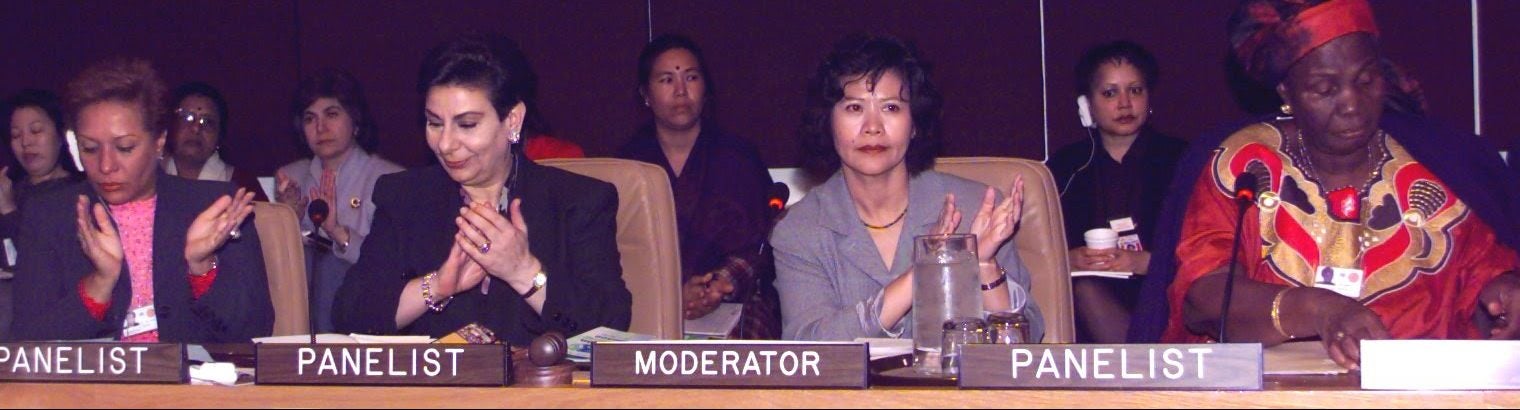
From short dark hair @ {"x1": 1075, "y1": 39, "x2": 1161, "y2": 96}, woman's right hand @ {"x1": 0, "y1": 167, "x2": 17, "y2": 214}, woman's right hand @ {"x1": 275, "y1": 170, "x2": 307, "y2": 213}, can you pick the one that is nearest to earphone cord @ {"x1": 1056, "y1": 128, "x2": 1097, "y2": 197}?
short dark hair @ {"x1": 1075, "y1": 39, "x2": 1161, "y2": 96}

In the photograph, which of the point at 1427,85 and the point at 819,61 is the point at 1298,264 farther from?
the point at 1427,85

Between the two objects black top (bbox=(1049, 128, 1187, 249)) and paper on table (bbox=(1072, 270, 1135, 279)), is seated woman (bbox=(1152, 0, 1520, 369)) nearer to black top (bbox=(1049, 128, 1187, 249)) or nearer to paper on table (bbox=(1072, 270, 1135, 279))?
paper on table (bbox=(1072, 270, 1135, 279))

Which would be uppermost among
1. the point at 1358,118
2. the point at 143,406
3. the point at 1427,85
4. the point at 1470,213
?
the point at 1427,85

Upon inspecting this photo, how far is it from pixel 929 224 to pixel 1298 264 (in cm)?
64

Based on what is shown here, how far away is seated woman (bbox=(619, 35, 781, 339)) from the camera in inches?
152

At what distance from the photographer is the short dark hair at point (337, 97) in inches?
195

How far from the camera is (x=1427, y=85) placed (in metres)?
4.89

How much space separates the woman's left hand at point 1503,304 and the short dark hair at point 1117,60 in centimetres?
209

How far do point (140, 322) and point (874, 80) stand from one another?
139 cm

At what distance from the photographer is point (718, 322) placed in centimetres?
366

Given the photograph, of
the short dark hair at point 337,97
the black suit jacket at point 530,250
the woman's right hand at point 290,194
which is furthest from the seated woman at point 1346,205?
the short dark hair at point 337,97

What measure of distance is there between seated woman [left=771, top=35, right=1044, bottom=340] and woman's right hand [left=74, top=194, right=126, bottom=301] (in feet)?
3.84

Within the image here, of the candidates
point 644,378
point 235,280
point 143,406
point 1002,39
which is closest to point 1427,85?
point 1002,39

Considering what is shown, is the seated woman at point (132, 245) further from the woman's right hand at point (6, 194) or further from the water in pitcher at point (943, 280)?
the woman's right hand at point (6, 194)
